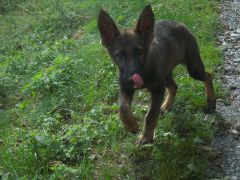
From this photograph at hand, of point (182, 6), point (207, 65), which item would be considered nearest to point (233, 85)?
point (207, 65)

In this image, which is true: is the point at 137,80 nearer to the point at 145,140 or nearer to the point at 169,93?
the point at 145,140

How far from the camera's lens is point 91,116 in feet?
20.3

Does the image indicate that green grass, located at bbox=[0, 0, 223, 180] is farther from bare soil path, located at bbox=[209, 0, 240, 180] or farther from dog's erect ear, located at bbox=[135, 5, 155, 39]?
dog's erect ear, located at bbox=[135, 5, 155, 39]

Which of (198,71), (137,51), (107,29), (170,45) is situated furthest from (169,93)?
(107,29)

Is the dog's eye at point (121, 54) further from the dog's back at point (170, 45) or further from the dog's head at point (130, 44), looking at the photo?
the dog's back at point (170, 45)

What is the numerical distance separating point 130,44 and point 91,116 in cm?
151

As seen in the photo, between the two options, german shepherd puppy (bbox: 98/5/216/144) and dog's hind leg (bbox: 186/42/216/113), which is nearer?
german shepherd puppy (bbox: 98/5/216/144)

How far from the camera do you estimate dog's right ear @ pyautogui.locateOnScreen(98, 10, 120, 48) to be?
5.23 meters

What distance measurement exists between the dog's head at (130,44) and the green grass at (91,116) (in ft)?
2.73

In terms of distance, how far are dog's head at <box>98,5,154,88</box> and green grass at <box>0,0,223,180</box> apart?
32.7 inches

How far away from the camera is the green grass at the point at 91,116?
15.9 ft

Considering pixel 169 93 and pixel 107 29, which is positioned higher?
pixel 107 29

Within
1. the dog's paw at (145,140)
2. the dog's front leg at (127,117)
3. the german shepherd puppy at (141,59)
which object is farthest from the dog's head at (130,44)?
the dog's paw at (145,140)

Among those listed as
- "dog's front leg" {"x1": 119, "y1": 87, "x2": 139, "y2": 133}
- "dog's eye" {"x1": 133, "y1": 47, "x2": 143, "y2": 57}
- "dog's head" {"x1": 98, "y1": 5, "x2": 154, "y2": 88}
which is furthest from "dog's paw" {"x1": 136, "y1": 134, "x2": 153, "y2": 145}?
"dog's eye" {"x1": 133, "y1": 47, "x2": 143, "y2": 57}
